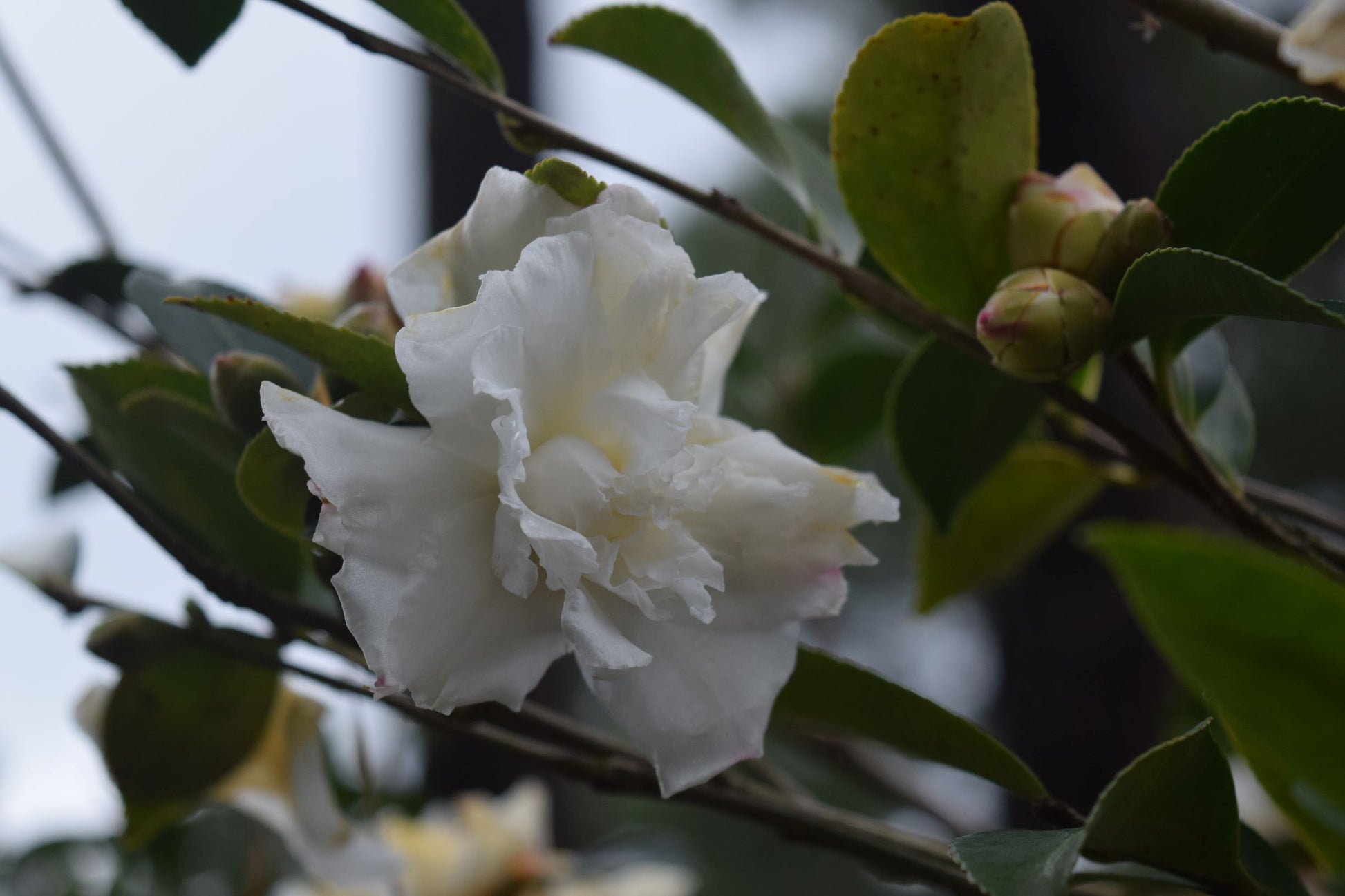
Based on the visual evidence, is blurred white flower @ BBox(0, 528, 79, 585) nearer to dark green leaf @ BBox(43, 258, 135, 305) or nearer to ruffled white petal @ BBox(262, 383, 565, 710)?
dark green leaf @ BBox(43, 258, 135, 305)

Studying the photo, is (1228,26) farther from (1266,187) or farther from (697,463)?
(697,463)

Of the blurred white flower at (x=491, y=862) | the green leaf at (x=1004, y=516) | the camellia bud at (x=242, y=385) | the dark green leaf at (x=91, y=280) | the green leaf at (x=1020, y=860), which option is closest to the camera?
the green leaf at (x=1020, y=860)

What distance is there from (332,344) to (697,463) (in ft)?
0.39

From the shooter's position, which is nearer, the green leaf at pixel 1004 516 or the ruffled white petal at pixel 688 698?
the ruffled white petal at pixel 688 698

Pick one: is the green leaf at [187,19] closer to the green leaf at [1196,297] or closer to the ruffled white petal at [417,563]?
the ruffled white petal at [417,563]

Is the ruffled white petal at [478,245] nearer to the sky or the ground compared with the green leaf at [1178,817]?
nearer to the sky

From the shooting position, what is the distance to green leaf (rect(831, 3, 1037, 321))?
1.50 ft

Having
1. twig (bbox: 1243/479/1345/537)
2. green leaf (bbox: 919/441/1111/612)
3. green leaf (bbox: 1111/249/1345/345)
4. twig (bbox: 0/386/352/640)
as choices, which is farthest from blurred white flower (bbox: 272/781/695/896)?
green leaf (bbox: 1111/249/1345/345)

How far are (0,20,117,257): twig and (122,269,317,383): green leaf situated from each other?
241 mm

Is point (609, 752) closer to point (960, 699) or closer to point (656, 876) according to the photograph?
point (656, 876)

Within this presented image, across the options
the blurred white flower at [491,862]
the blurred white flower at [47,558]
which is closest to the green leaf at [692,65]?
the blurred white flower at [47,558]

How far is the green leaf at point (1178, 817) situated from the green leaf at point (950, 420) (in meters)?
0.21

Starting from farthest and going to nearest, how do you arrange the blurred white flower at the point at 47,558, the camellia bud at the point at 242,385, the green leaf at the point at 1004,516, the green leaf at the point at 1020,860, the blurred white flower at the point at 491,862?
the blurred white flower at the point at 491,862
the green leaf at the point at 1004,516
the blurred white flower at the point at 47,558
the camellia bud at the point at 242,385
the green leaf at the point at 1020,860

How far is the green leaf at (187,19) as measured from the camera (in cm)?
43
